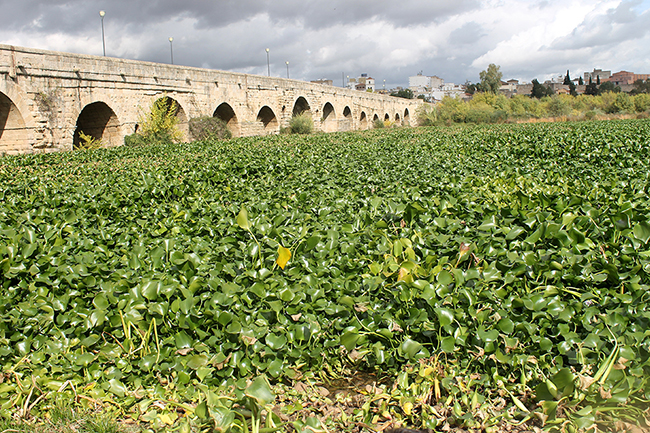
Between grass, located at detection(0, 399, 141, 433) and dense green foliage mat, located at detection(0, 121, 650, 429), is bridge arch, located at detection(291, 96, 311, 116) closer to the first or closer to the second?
dense green foliage mat, located at detection(0, 121, 650, 429)

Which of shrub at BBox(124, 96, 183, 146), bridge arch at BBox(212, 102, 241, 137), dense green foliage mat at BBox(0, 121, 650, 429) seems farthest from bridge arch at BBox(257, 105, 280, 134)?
dense green foliage mat at BBox(0, 121, 650, 429)

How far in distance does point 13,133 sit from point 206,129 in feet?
24.5

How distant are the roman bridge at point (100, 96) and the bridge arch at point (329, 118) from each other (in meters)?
9.09

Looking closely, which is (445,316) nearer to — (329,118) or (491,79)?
(329,118)

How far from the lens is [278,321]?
84.7 inches

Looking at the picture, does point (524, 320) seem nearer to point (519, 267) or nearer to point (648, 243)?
point (519, 267)

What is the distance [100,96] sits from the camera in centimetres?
1594

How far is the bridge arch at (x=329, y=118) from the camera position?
3617cm

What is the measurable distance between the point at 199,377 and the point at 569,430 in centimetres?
151

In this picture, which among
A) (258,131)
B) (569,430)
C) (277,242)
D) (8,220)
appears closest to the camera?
(569,430)

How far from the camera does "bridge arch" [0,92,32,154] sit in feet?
44.9

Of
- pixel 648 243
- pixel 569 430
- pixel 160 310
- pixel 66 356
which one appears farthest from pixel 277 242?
pixel 648 243

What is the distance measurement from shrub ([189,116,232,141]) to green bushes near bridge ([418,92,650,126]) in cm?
2426

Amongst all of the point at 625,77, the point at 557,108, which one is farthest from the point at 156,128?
the point at 625,77
